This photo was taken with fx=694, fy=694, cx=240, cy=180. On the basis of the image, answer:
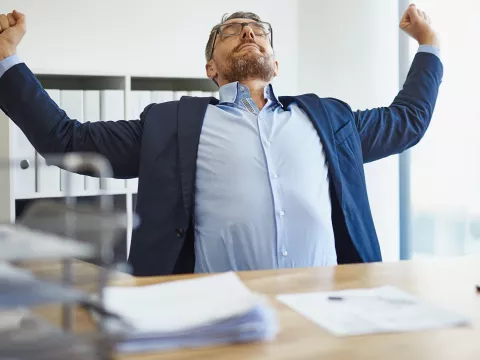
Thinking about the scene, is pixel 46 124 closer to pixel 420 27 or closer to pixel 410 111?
pixel 410 111

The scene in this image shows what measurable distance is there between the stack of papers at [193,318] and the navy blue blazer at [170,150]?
820mm

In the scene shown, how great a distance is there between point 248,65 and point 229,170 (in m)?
0.52

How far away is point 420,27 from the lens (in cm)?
234

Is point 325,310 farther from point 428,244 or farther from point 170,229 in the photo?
point 428,244

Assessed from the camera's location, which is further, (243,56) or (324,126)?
(243,56)

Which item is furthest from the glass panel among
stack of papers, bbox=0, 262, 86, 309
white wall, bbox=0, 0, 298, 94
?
stack of papers, bbox=0, 262, 86, 309

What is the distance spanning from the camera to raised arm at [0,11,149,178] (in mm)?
1832

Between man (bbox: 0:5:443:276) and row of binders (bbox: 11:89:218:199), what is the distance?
2.40 feet

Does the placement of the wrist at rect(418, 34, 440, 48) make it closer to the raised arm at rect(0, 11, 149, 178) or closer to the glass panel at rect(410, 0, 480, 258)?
the raised arm at rect(0, 11, 149, 178)

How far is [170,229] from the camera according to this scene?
6.21 feet

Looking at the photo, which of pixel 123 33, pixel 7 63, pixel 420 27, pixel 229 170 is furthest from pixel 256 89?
pixel 123 33

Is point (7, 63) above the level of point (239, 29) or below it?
below

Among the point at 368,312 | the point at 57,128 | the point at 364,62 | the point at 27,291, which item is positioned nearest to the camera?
the point at 27,291

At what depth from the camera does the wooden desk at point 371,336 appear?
863mm
